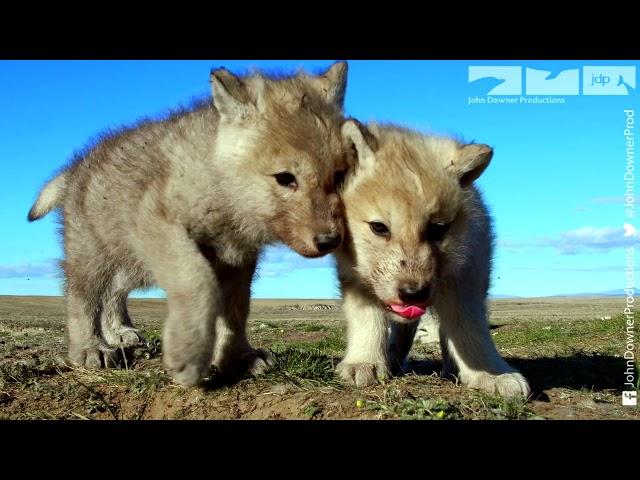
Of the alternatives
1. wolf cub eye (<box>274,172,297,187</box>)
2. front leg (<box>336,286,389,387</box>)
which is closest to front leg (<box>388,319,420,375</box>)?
front leg (<box>336,286,389,387</box>)

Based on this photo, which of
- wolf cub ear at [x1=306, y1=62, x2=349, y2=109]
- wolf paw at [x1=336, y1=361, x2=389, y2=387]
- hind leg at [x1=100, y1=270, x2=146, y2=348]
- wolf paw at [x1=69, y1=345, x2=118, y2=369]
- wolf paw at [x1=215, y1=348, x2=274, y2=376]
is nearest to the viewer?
wolf paw at [x1=336, y1=361, x2=389, y2=387]

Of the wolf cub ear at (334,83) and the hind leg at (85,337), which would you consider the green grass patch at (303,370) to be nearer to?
the hind leg at (85,337)

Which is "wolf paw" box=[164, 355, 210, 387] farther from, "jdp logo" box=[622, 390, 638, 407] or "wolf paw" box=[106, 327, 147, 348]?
"jdp logo" box=[622, 390, 638, 407]

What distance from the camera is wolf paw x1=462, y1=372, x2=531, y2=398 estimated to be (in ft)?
13.5

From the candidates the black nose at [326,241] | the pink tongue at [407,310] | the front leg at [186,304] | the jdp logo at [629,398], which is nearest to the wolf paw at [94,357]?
the front leg at [186,304]

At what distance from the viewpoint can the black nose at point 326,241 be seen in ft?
12.3

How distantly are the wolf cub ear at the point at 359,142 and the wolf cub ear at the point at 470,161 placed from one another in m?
0.51

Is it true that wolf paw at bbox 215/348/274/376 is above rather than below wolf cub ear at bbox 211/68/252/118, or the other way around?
below

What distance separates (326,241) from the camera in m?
3.76

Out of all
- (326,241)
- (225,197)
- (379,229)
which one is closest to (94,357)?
(225,197)

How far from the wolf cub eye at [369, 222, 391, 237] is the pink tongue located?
1.37ft

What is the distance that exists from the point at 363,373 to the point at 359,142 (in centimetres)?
144

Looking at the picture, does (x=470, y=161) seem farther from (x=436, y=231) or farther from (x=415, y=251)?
(x=415, y=251)
